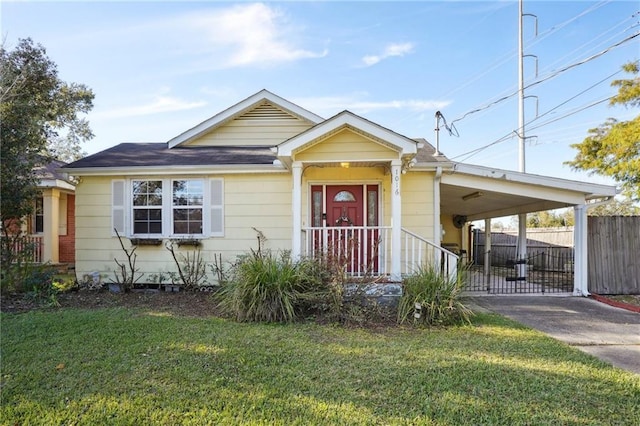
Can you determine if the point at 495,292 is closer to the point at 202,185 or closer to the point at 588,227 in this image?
the point at 588,227

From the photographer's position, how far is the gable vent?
9.52 m

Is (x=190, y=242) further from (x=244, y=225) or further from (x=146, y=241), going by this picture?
(x=244, y=225)

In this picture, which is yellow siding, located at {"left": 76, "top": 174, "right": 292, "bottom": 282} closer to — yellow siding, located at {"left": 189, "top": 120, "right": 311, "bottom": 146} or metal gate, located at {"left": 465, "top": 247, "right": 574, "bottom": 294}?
yellow siding, located at {"left": 189, "top": 120, "right": 311, "bottom": 146}

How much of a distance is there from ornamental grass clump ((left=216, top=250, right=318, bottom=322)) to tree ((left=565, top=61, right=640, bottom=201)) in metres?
11.2

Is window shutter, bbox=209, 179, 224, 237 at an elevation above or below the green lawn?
above

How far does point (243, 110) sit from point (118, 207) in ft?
13.8

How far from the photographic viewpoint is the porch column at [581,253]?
741 cm

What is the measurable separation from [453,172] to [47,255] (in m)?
12.5

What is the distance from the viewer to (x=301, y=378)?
10.8ft

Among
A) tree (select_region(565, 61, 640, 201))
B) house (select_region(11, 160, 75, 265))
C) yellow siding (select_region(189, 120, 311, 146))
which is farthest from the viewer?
tree (select_region(565, 61, 640, 201))

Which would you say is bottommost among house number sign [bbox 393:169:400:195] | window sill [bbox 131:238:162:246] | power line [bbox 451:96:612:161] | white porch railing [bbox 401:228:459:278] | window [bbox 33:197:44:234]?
white porch railing [bbox 401:228:459:278]

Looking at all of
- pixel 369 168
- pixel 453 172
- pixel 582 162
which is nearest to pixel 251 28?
pixel 369 168

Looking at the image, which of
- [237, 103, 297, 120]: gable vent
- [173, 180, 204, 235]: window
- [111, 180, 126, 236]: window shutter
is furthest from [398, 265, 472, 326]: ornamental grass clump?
[111, 180, 126, 236]: window shutter

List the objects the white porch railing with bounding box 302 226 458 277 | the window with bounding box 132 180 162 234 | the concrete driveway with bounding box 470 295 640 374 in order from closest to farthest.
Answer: the concrete driveway with bounding box 470 295 640 374, the white porch railing with bounding box 302 226 458 277, the window with bounding box 132 180 162 234
